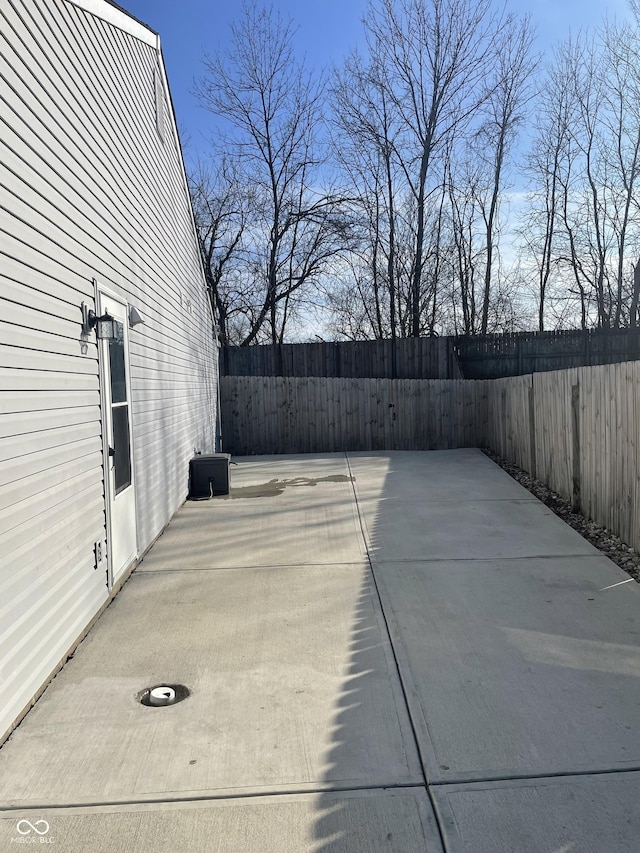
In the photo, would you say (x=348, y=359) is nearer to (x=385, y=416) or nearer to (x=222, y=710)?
(x=385, y=416)

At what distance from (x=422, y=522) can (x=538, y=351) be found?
403 inches

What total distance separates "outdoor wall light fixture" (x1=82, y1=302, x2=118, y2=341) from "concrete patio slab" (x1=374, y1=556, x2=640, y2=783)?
8.94 feet

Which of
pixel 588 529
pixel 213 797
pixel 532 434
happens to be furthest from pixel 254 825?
pixel 532 434

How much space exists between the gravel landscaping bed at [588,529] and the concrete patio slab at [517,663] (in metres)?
0.17

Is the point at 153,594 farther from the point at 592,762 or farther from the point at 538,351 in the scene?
the point at 538,351

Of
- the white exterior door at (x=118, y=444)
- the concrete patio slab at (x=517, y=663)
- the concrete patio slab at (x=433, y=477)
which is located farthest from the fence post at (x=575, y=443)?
the white exterior door at (x=118, y=444)

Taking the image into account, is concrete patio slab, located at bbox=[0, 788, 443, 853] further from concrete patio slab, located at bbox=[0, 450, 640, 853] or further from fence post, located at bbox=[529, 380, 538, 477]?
fence post, located at bbox=[529, 380, 538, 477]

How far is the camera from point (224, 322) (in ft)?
73.6

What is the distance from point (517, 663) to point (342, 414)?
409 inches

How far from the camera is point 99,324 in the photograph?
446cm

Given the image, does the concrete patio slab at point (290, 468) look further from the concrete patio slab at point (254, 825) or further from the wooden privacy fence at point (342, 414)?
the concrete patio slab at point (254, 825)

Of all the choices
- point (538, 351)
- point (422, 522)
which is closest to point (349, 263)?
point (538, 351)

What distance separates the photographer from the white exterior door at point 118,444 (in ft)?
15.4

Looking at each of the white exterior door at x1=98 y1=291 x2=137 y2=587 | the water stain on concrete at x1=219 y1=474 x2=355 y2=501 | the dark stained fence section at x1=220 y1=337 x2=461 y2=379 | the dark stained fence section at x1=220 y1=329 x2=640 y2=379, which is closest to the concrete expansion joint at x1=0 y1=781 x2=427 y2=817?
the white exterior door at x1=98 y1=291 x2=137 y2=587
